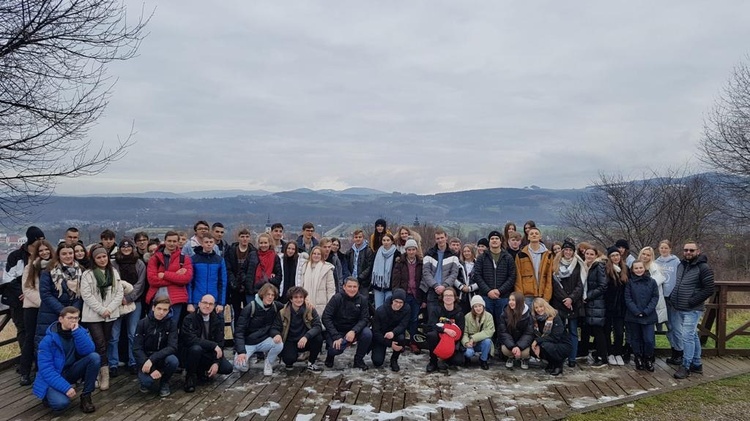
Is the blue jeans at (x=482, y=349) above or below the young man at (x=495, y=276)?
below

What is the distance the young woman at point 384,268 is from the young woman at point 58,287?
4.19 m

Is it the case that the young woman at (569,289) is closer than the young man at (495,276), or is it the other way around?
the young woman at (569,289)

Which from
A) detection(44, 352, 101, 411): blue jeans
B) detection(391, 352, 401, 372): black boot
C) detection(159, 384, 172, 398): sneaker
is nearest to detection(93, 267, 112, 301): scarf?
detection(44, 352, 101, 411): blue jeans

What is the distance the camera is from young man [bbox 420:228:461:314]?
7.36m

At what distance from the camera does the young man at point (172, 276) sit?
6.48 metres

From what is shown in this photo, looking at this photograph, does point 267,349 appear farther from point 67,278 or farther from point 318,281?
point 67,278

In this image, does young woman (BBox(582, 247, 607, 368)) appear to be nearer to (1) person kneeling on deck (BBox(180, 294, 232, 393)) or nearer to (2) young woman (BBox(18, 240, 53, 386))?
(1) person kneeling on deck (BBox(180, 294, 232, 393))

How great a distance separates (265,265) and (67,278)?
8.54ft

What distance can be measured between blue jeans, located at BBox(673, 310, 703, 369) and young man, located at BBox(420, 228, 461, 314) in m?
3.32

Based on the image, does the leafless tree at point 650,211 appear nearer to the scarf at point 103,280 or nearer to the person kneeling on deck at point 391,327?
the person kneeling on deck at point 391,327

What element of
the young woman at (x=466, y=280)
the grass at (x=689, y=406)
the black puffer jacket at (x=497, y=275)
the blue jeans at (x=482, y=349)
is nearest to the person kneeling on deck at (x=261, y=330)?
the blue jeans at (x=482, y=349)

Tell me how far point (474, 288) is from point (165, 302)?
177 inches

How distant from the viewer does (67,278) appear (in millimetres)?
5879

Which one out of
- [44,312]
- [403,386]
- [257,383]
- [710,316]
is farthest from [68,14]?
[710,316]
